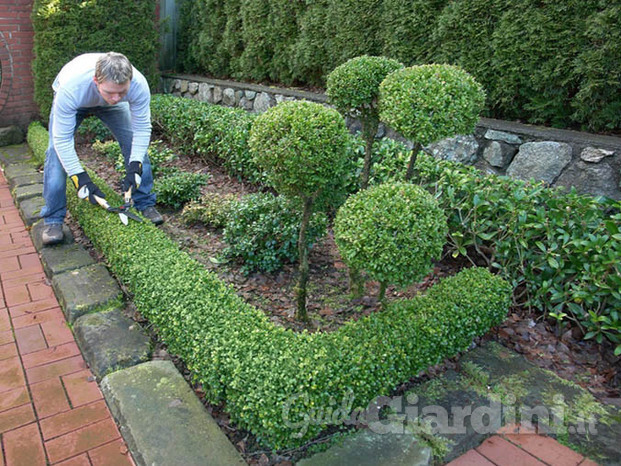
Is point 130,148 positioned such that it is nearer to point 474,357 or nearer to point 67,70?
point 67,70

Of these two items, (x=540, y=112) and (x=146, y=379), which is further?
(x=540, y=112)

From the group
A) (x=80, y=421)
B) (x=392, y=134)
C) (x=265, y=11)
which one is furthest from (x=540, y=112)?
(x=265, y=11)

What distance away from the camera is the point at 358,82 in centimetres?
276

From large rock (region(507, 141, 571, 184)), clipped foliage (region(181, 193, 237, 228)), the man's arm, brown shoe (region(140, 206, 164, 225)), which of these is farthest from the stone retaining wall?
the man's arm

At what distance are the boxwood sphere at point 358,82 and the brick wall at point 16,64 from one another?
626 cm

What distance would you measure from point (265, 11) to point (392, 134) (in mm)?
3182

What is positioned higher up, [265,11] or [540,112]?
[265,11]

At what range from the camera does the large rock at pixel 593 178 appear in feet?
10.0

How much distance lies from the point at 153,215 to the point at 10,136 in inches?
177

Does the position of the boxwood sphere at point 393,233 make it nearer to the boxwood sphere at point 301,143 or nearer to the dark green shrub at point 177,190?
the boxwood sphere at point 301,143

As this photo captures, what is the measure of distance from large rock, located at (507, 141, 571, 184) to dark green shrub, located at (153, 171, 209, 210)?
283 centimetres

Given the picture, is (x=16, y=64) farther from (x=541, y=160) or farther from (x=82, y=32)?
(x=541, y=160)

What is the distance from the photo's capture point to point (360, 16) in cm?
488

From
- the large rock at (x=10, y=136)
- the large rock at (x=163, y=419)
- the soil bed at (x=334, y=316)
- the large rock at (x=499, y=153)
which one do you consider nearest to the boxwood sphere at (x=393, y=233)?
the soil bed at (x=334, y=316)
